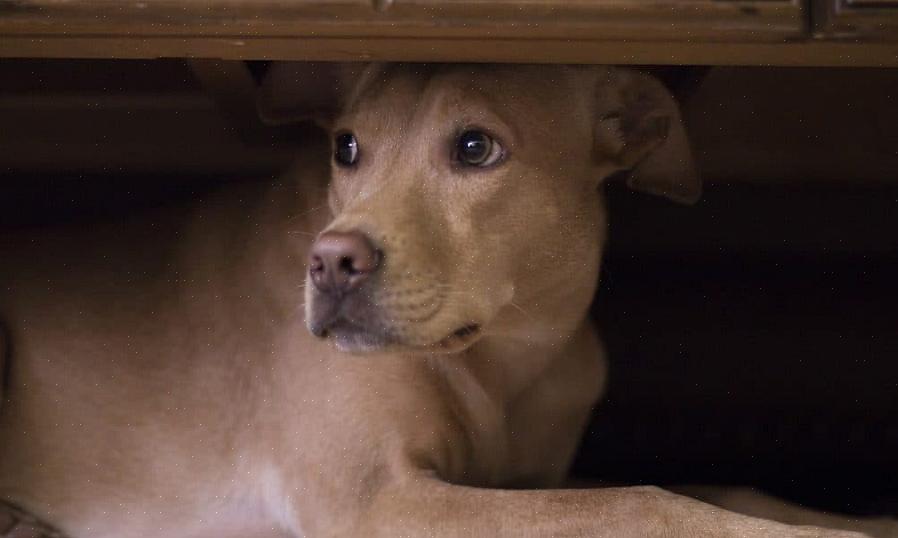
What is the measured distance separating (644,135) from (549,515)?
98 centimetres

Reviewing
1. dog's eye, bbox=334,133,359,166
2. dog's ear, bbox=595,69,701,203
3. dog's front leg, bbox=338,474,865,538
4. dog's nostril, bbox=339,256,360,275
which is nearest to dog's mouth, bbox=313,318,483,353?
dog's nostril, bbox=339,256,360,275

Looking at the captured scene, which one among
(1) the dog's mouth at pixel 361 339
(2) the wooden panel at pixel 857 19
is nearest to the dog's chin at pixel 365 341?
(1) the dog's mouth at pixel 361 339

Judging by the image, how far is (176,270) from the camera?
Answer: 2.90 m

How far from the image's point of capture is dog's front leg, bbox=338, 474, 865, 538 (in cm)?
202

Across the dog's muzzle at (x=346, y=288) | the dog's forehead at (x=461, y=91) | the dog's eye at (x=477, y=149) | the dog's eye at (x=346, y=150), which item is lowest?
the dog's muzzle at (x=346, y=288)

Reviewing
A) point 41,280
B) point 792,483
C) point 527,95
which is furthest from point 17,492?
point 792,483

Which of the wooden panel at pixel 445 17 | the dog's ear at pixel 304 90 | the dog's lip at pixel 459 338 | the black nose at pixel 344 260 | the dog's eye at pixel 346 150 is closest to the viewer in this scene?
the wooden panel at pixel 445 17

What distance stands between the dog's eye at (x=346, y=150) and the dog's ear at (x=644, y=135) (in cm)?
56

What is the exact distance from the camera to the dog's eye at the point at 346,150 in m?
2.51

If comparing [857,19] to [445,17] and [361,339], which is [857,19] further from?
[361,339]

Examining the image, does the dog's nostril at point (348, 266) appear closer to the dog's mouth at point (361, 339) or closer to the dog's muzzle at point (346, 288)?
the dog's muzzle at point (346, 288)

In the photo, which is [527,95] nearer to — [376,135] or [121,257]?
[376,135]

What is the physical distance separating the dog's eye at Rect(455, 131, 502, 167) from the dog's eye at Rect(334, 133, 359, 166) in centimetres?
28

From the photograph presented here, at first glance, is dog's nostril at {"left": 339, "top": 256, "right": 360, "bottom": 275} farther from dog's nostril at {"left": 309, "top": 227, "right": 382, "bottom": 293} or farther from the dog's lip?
the dog's lip
